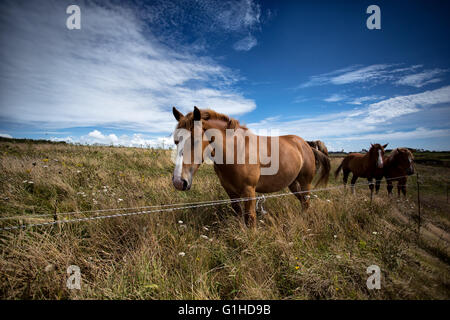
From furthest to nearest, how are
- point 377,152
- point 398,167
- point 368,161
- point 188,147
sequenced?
point 368,161, point 377,152, point 398,167, point 188,147

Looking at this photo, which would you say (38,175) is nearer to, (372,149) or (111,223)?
(111,223)

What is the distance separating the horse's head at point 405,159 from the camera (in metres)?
6.86

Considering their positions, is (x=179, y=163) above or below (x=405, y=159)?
below

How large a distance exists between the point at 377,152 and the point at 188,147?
8.86m

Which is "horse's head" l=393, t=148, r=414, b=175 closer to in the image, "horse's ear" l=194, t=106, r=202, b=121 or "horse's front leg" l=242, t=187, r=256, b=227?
"horse's front leg" l=242, t=187, r=256, b=227

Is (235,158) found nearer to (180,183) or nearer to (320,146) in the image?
(180,183)

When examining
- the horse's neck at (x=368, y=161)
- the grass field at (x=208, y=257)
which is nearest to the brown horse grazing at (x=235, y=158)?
the grass field at (x=208, y=257)

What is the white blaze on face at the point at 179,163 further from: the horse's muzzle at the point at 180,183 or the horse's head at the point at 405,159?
the horse's head at the point at 405,159

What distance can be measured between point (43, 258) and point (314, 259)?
3.19 m

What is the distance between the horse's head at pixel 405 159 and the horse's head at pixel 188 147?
29.9 ft

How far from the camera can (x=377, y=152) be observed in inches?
288

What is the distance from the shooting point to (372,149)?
7562mm

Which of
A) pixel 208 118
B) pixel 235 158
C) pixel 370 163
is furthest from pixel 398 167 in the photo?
pixel 208 118
